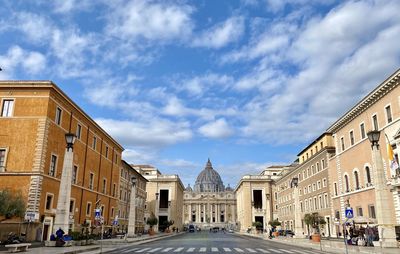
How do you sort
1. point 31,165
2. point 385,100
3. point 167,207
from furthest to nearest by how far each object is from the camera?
point 167,207, point 385,100, point 31,165

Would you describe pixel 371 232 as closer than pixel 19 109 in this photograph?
Yes

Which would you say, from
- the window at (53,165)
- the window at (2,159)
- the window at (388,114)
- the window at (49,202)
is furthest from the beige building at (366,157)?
the window at (2,159)

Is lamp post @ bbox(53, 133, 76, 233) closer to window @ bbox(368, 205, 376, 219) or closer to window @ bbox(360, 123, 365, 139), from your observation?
window @ bbox(368, 205, 376, 219)

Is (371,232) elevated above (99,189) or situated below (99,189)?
below

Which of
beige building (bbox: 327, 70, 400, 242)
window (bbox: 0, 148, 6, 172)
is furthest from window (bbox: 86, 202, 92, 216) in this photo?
beige building (bbox: 327, 70, 400, 242)

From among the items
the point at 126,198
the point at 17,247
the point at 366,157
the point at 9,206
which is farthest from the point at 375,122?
the point at 126,198

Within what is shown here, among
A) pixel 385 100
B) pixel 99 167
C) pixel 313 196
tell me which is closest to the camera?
pixel 385 100

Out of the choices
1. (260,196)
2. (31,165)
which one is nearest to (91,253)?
(31,165)

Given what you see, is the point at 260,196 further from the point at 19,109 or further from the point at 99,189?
the point at 19,109

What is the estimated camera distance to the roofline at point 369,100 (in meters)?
33.8

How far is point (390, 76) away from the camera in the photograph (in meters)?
33.8

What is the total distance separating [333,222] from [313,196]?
449 inches

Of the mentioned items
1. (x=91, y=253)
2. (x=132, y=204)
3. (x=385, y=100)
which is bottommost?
(x=91, y=253)

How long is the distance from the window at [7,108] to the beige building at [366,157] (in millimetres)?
31806
